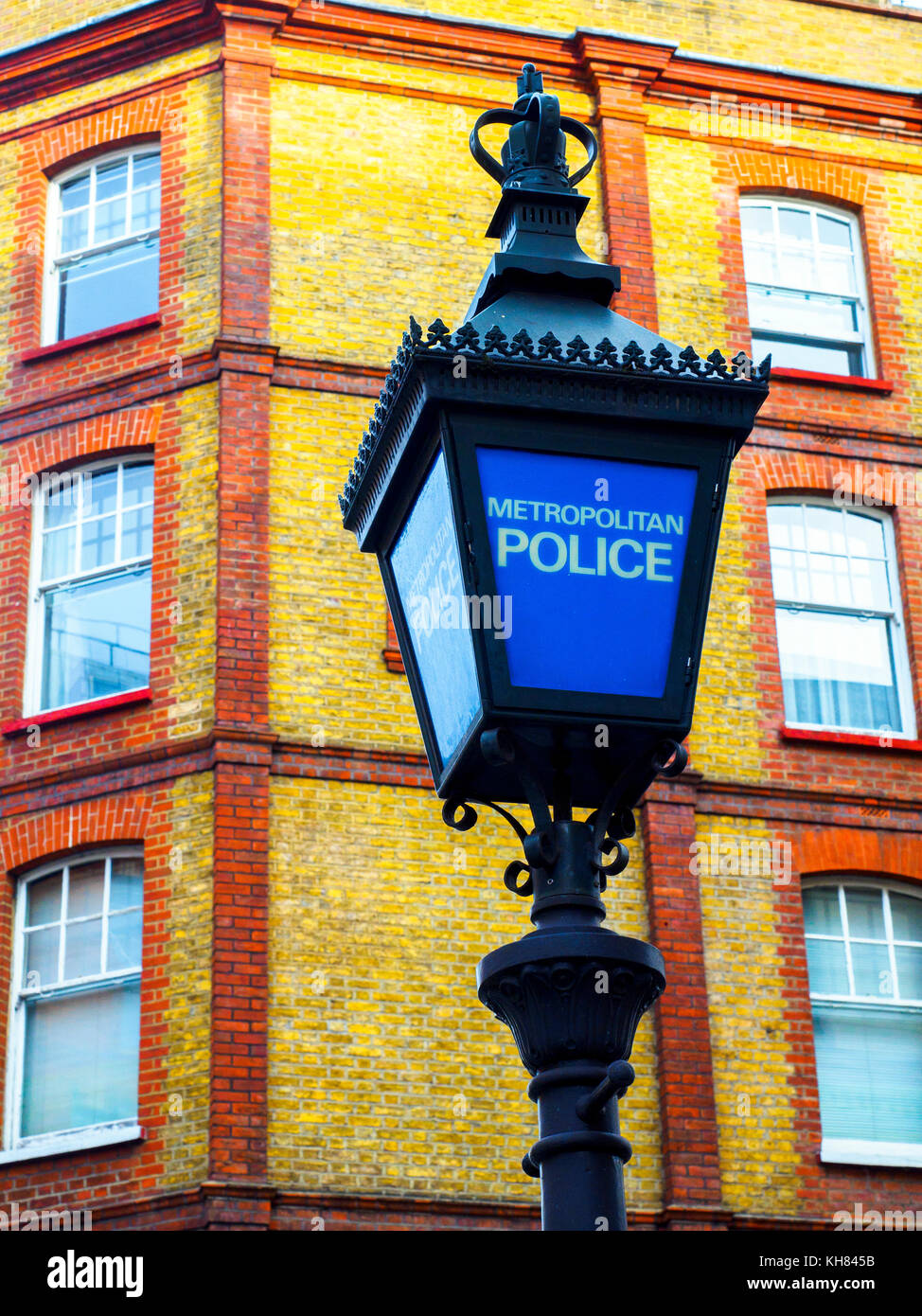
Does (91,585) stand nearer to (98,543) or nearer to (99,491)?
(98,543)

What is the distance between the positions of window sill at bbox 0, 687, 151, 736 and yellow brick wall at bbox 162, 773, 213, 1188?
0.83 meters

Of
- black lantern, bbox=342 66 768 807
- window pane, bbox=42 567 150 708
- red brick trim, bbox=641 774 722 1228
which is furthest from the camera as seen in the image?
window pane, bbox=42 567 150 708

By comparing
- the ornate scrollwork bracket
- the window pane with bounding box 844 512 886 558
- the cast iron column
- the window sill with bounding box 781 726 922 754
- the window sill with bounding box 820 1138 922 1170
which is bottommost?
the cast iron column

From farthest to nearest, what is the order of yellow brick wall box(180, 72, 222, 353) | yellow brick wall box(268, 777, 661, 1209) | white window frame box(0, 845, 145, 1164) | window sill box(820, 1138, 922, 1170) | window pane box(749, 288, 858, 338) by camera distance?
window pane box(749, 288, 858, 338), yellow brick wall box(180, 72, 222, 353), window sill box(820, 1138, 922, 1170), white window frame box(0, 845, 145, 1164), yellow brick wall box(268, 777, 661, 1209)

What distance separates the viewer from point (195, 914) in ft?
44.7

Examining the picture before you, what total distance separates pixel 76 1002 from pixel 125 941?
593 millimetres

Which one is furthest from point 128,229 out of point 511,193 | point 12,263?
point 511,193

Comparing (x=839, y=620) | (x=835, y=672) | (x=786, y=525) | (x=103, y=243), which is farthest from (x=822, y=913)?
(x=103, y=243)

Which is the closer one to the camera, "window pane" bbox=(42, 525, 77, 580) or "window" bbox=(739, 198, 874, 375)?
"window pane" bbox=(42, 525, 77, 580)

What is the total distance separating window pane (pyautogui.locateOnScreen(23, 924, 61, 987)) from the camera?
47.1 feet

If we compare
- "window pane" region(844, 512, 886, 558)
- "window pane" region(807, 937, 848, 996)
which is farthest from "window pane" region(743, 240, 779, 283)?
A: "window pane" region(807, 937, 848, 996)

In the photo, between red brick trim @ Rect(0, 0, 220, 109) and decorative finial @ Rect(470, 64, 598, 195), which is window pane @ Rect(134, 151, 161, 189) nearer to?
red brick trim @ Rect(0, 0, 220, 109)

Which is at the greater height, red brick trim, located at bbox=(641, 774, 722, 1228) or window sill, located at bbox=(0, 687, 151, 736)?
window sill, located at bbox=(0, 687, 151, 736)

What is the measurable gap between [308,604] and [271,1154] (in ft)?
13.6
